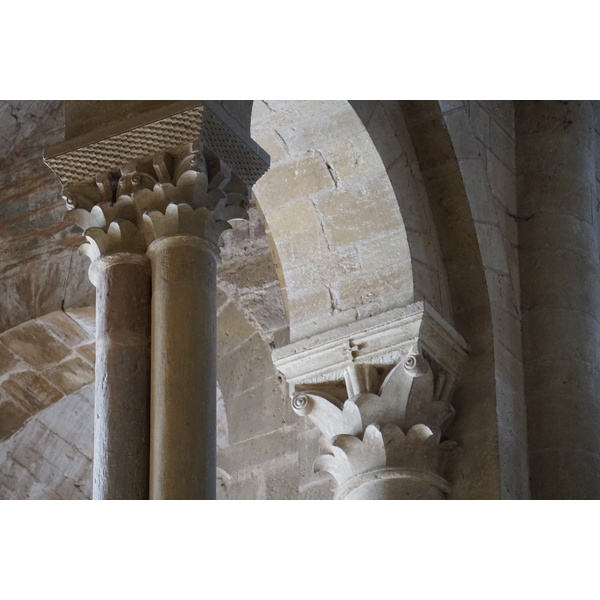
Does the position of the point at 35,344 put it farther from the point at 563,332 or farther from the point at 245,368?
the point at 563,332

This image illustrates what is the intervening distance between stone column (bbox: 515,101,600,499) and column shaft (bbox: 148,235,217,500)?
1.66 meters

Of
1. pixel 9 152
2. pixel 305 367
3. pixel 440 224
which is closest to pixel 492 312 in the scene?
pixel 440 224

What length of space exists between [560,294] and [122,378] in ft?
7.03

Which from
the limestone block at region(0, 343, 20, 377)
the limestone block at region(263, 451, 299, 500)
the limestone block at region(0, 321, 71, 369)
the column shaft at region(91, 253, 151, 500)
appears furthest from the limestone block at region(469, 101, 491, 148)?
the limestone block at region(0, 343, 20, 377)

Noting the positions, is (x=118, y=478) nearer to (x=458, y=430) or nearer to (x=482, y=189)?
(x=458, y=430)

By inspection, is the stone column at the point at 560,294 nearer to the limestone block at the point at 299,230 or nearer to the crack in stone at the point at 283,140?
the limestone block at the point at 299,230

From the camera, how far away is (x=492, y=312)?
5.59 m

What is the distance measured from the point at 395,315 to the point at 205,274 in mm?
1033

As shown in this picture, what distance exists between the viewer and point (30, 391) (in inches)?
302

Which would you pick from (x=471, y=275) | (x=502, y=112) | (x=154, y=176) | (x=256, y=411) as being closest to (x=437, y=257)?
(x=471, y=275)

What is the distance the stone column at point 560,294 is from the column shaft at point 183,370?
1.66 metres

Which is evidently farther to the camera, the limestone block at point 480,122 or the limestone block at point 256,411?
the limestone block at point 256,411

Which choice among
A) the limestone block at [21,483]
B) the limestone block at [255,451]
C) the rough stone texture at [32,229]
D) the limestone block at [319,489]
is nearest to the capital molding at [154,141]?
the limestone block at [319,489]

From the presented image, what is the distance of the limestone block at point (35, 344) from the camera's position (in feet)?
24.2
